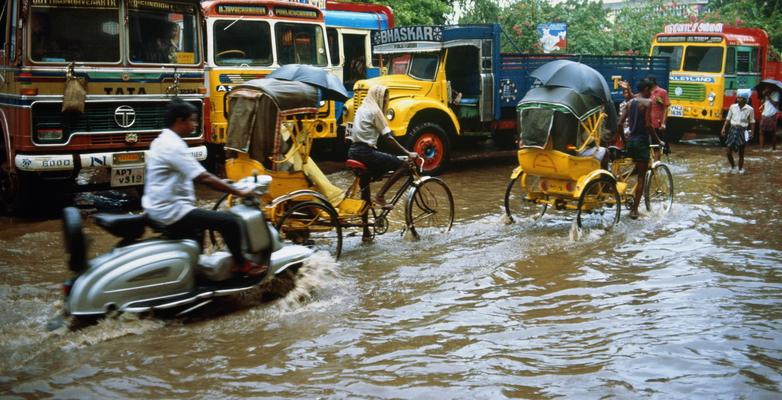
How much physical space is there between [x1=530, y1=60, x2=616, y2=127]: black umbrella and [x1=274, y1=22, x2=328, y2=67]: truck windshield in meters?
5.47

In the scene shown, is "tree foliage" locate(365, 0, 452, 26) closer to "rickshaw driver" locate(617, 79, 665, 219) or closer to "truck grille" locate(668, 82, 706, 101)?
"truck grille" locate(668, 82, 706, 101)

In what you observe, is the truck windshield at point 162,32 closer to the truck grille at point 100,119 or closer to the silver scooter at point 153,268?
the truck grille at point 100,119

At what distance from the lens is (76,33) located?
9.62 metres

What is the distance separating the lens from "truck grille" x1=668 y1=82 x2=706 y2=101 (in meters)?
18.8

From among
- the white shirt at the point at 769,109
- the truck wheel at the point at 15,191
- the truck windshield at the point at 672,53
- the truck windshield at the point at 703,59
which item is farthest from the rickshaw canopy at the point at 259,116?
the truck windshield at the point at 672,53

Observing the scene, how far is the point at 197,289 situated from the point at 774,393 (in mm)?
3873

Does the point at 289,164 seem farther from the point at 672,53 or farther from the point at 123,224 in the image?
the point at 672,53

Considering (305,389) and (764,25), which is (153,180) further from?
(764,25)

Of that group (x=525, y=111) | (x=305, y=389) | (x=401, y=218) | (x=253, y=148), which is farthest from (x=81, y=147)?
(x=305, y=389)

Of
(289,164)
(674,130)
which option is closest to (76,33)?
(289,164)

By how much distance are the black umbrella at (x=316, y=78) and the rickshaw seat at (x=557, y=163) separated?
88.4 inches

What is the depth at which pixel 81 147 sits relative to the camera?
9586 mm

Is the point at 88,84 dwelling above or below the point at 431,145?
above

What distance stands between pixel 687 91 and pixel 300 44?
10.5m
